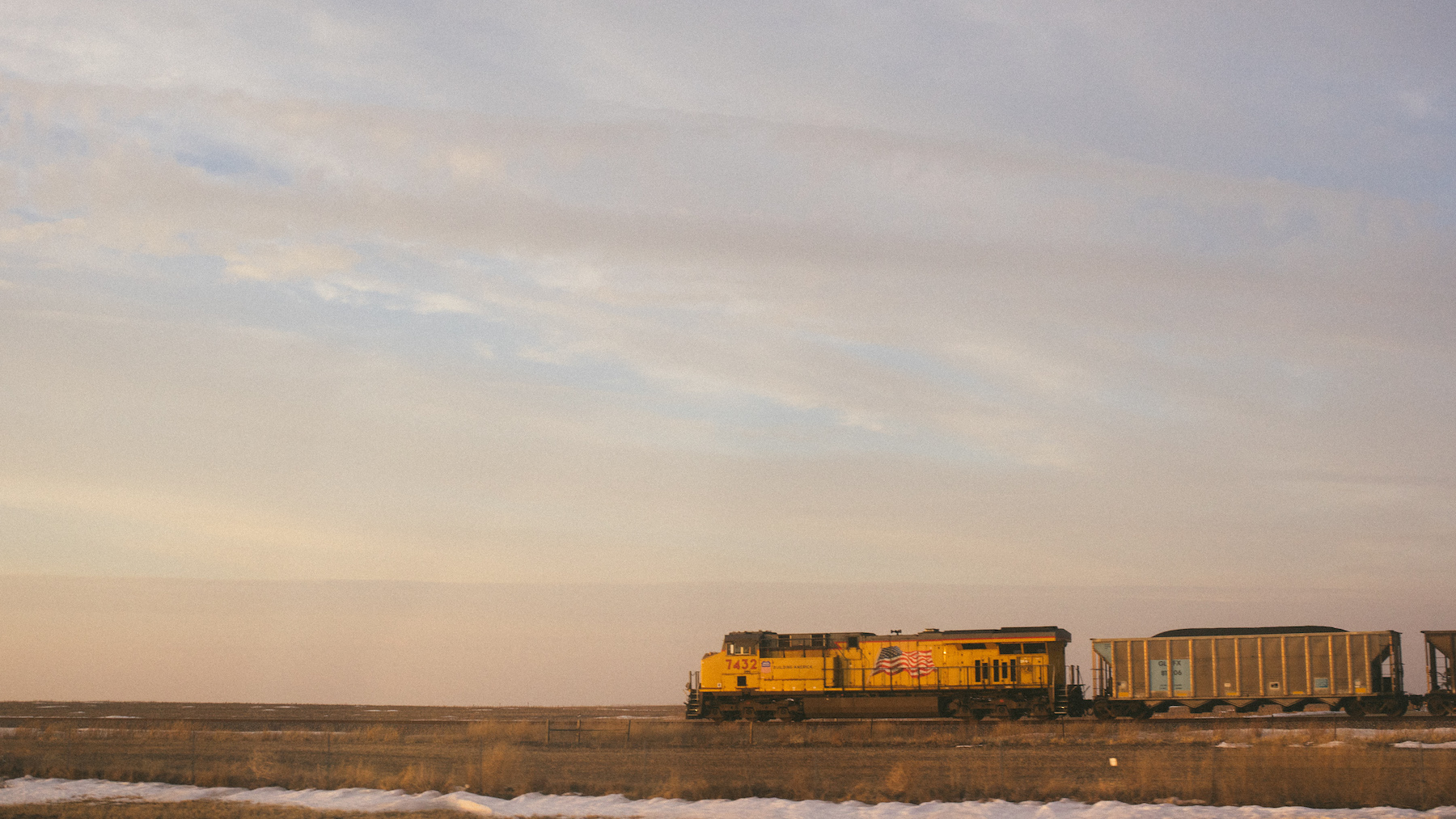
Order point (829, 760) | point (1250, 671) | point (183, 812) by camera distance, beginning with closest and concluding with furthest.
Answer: point (183, 812)
point (829, 760)
point (1250, 671)

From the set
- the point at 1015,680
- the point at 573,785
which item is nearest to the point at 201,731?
the point at 573,785

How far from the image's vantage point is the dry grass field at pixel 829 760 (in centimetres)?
2500

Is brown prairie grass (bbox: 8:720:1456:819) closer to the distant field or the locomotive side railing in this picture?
the locomotive side railing

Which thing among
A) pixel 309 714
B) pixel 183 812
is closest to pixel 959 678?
pixel 183 812

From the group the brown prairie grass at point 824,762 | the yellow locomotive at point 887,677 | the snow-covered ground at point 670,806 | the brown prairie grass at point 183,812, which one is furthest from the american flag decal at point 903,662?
the brown prairie grass at point 183,812

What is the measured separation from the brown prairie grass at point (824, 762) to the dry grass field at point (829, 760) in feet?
0.27

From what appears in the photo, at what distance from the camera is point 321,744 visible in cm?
4178

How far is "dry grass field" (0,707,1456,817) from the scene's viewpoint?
25000mm

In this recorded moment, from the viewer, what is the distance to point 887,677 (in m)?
45.7

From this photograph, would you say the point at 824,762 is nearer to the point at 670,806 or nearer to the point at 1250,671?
the point at 670,806

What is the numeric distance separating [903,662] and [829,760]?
1347 centimetres

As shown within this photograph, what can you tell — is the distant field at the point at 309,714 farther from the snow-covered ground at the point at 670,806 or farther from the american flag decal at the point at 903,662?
the snow-covered ground at the point at 670,806

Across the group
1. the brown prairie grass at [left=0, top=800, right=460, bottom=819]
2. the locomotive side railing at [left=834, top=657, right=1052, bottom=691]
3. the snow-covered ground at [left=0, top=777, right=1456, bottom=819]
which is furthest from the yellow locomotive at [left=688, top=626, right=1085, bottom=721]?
the brown prairie grass at [left=0, top=800, right=460, bottom=819]

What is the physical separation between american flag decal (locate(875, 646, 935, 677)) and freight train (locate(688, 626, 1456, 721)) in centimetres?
4
